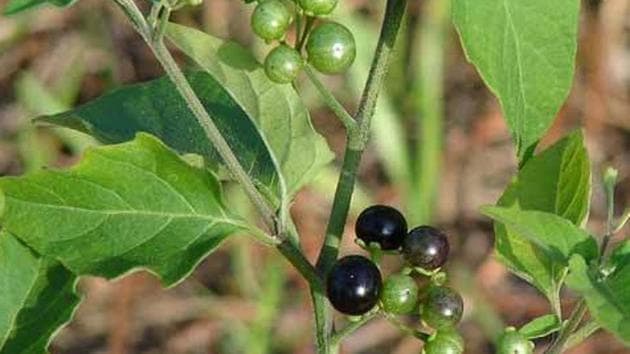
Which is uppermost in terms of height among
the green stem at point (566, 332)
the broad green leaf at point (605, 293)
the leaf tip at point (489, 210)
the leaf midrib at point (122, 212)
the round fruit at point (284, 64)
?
the round fruit at point (284, 64)

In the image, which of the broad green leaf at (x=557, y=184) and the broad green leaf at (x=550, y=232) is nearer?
the broad green leaf at (x=550, y=232)

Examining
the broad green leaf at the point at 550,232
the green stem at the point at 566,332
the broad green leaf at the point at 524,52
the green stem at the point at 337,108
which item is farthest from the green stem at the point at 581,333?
the green stem at the point at 337,108

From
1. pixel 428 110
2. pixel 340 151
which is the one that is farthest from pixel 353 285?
pixel 340 151

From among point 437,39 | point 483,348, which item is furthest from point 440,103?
point 483,348

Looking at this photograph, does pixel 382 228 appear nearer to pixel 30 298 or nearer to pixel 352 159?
pixel 352 159

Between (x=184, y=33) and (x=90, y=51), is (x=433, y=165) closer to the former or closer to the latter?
(x=90, y=51)

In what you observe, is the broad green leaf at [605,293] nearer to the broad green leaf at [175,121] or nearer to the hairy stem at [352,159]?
the hairy stem at [352,159]

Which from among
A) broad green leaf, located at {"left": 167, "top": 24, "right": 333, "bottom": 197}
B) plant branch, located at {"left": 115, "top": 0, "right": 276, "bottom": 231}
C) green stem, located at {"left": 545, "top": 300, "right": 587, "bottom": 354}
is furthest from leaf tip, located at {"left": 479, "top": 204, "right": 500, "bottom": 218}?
broad green leaf, located at {"left": 167, "top": 24, "right": 333, "bottom": 197}

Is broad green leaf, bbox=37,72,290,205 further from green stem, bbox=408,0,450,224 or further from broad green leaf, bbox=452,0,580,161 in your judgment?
green stem, bbox=408,0,450,224
